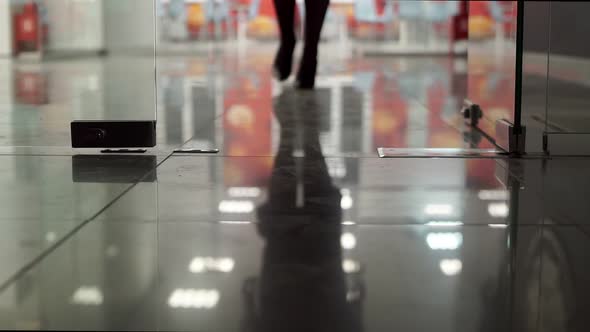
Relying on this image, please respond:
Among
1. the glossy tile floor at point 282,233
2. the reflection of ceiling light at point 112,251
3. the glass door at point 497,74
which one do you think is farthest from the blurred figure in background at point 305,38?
the reflection of ceiling light at point 112,251

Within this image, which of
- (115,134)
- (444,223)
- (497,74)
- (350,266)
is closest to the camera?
(350,266)

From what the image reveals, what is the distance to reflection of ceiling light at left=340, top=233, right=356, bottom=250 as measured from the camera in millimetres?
1443

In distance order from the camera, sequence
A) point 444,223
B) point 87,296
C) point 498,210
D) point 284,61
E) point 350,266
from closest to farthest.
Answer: point 87,296, point 350,266, point 444,223, point 498,210, point 284,61

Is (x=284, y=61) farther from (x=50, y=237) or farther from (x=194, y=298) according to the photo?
(x=194, y=298)

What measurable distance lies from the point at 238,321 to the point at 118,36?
6.06ft

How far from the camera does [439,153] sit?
8.13 feet

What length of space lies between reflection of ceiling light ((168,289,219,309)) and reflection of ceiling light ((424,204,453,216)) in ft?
2.13

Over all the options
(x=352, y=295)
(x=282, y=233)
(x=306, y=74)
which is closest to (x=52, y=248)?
(x=282, y=233)

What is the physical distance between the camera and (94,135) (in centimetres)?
244

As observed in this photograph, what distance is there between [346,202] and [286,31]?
9.73ft

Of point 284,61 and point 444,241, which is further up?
point 284,61

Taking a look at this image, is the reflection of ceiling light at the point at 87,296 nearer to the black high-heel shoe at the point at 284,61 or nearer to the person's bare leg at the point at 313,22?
the person's bare leg at the point at 313,22

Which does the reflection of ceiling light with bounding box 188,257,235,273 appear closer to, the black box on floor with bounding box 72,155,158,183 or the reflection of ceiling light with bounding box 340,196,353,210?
the reflection of ceiling light with bounding box 340,196,353,210

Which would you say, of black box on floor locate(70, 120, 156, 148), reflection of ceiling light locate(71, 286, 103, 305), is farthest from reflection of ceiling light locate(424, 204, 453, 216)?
black box on floor locate(70, 120, 156, 148)
